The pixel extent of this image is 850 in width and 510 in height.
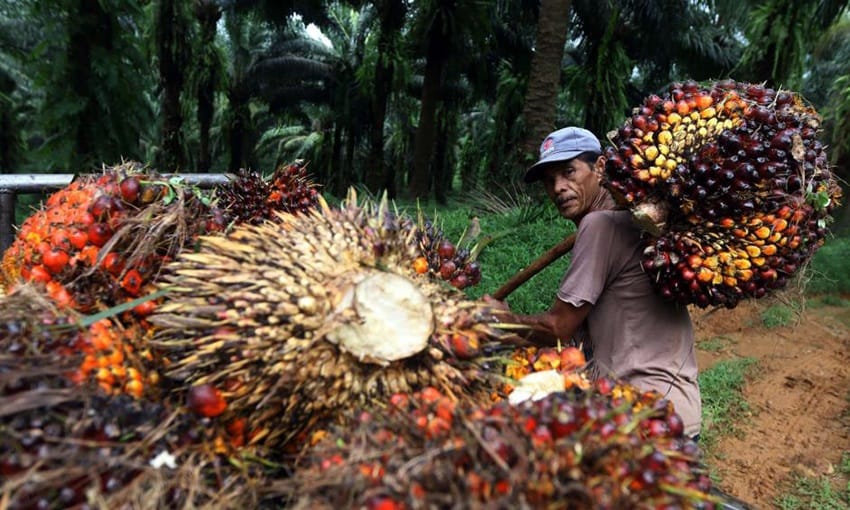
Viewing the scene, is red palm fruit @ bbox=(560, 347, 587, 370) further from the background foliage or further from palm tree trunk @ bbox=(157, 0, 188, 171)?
palm tree trunk @ bbox=(157, 0, 188, 171)

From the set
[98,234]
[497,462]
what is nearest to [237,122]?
[98,234]

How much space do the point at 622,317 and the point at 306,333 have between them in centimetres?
139

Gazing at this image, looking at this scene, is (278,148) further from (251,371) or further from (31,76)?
(251,371)

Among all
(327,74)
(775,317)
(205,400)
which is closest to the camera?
(205,400)

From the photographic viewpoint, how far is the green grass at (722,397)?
502 centimetres

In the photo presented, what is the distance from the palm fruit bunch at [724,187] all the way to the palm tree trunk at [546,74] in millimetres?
5203

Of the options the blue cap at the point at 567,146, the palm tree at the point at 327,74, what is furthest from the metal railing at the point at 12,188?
the palm tree at the point at 327,74

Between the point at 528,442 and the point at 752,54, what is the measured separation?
29.5 feet

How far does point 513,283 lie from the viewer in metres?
2.09

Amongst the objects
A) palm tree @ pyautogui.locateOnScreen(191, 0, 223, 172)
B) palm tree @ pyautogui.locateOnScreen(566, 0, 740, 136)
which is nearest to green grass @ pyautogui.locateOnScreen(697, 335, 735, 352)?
palm tree @ pyautogui.locateOnScreen(566, 0, 740, 136)

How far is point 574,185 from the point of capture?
2.27m

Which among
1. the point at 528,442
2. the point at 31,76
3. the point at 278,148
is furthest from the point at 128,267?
the point at 278,148

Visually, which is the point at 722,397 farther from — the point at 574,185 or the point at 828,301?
the point at 828,301

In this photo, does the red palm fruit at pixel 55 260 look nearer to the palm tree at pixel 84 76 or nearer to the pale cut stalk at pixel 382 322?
the pale cut stalk at pixel 382 322
